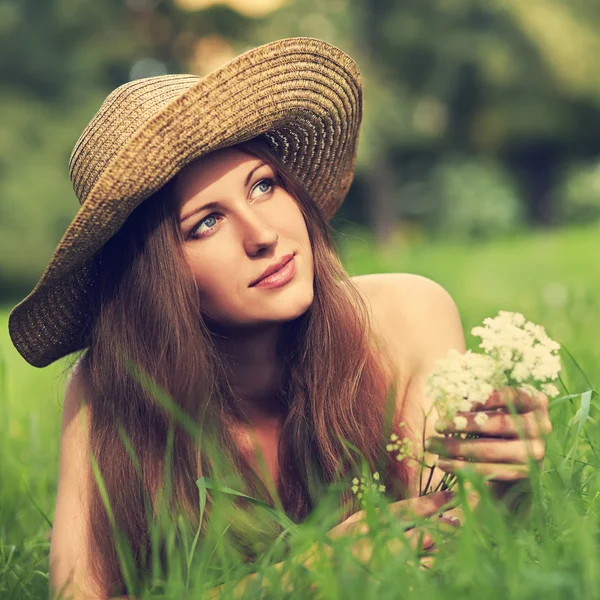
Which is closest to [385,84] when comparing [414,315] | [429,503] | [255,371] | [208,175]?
[414,315]

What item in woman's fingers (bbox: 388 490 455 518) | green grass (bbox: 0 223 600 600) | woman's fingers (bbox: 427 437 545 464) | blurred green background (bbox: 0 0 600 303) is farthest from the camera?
blurred green background (bbox: 0 0 600 303)

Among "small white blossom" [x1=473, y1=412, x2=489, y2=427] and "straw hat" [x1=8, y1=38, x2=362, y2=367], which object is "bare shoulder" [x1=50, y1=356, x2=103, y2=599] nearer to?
"straw hat" [x1=8, y1=38, x2=362, y2=367]

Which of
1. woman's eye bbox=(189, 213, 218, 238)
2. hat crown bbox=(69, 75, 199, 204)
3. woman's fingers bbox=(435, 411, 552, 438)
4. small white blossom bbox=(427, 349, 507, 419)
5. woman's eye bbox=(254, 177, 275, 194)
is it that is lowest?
woman's fingers bbox=(435, 411, 552, 438)

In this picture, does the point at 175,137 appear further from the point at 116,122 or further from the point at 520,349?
the point at 520,349

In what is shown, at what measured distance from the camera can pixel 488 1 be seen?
61.6 feet

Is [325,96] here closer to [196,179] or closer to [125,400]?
[196,179]

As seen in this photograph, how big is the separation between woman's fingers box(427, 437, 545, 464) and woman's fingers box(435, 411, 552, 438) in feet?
0.06

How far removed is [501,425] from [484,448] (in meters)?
0.06

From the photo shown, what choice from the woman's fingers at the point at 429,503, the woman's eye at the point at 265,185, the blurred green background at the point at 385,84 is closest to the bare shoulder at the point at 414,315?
the woman's eye at the point at 265,185

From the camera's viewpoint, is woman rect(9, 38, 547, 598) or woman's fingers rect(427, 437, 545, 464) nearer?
woman's fingers rect(427, 437, 545, 464)

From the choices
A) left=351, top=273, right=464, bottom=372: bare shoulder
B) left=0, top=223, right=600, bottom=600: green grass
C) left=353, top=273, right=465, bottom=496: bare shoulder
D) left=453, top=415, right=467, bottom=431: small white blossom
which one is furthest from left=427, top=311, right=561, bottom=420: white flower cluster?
left=351, top=273, right=464, bottom=372: bare shoulder

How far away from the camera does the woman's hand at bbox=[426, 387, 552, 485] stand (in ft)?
6.72

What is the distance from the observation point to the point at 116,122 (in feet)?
9.09

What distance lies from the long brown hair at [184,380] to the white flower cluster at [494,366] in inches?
34.5
